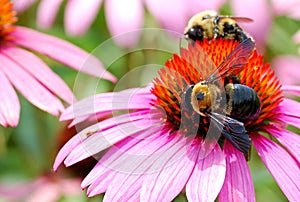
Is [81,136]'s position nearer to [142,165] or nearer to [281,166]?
[142,165]

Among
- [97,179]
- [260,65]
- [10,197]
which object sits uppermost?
[260,65]

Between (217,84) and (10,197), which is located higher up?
(217,84)

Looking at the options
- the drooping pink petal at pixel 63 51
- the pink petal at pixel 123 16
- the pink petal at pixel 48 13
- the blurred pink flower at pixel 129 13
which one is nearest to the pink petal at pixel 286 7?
the blurred pink flower at pixel 129 13

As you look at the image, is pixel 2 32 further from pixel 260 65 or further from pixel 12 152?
pixel 260 65

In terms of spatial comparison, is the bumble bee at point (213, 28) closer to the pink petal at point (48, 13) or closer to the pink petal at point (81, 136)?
the pink petal at point (81, 136)

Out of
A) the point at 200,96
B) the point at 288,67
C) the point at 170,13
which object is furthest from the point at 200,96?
the point at 288,67

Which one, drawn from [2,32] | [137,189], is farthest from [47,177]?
[137,189]

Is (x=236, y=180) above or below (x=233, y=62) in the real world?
below

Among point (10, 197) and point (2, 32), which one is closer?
point (2, 32)

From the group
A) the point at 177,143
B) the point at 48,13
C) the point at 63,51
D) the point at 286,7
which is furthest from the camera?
the point at 286,7
